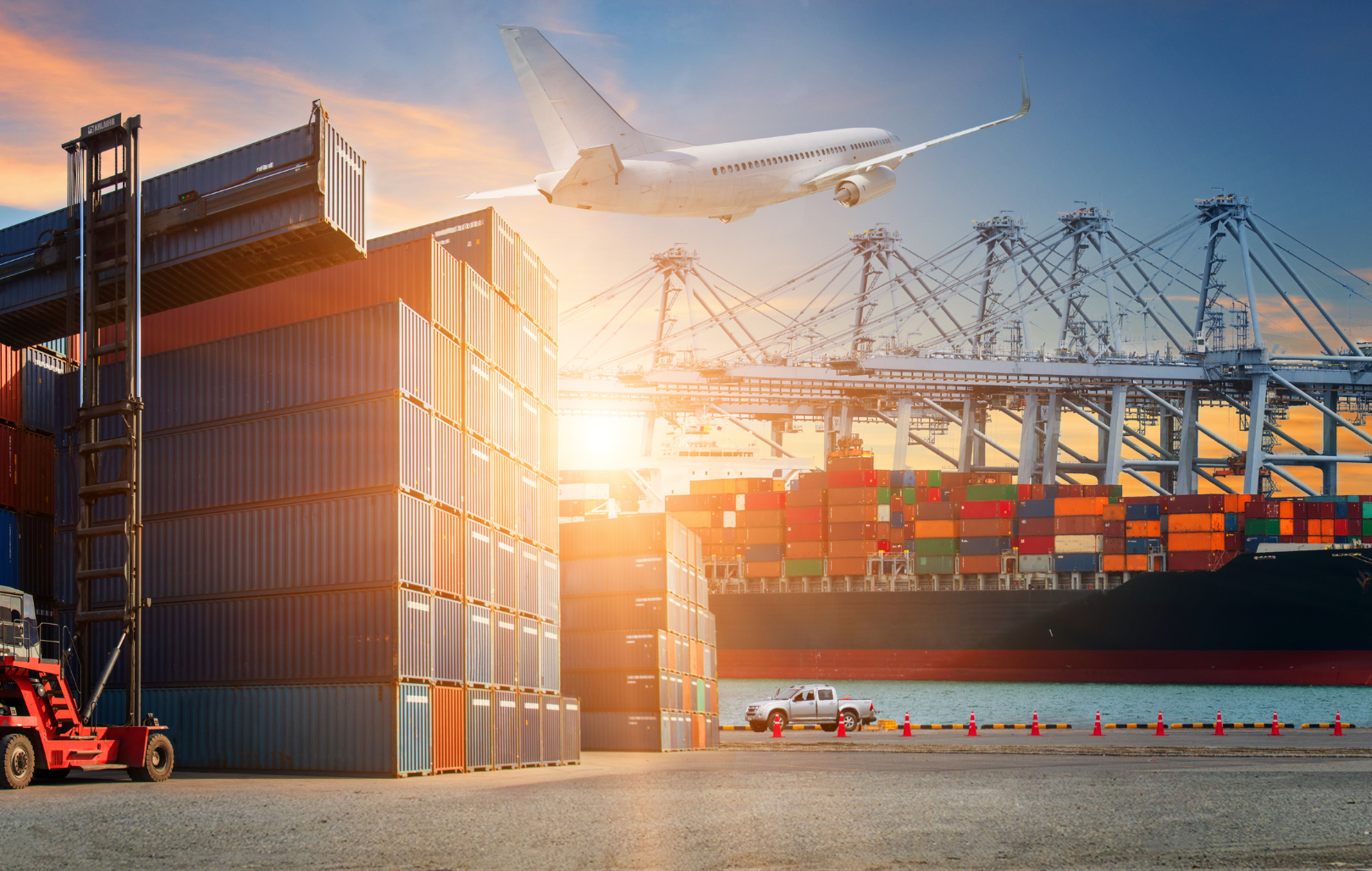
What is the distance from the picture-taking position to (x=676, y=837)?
460 inches

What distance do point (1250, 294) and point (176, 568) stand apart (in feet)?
224

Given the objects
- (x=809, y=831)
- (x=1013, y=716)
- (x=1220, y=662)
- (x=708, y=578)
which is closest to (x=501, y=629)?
(x=809, y=831)

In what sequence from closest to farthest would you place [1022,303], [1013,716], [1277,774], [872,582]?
[1277,774], [1013,716], [872,582], [1022,303]

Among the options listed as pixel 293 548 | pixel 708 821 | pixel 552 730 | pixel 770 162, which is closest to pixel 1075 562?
pixel 770 162

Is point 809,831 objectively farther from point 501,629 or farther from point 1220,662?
point 1220,662

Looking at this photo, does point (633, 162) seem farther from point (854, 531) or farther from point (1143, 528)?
point (1143, 528)

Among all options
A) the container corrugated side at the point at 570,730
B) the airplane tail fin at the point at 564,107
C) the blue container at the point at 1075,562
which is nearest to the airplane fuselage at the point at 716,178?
the airplane tail fin at the point at 564,107

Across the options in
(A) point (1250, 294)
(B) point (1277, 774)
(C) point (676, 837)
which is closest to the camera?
(C) point (676, 837)

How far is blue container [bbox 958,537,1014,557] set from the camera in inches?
2459

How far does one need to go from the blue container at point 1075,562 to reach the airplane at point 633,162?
91.2 feet

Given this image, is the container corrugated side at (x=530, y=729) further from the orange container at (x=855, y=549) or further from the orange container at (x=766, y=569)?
the orange container at (x=766, y=569)

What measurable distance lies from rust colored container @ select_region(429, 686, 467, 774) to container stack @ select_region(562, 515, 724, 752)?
9510 mm

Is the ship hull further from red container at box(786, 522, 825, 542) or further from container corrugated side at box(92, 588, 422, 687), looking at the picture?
container corrugated side at box(92, 588, 422, 687)

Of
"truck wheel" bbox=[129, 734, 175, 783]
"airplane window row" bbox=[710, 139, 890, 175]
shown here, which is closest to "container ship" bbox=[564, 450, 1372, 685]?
"airplane window row" bbox=[710, 139, 890, 175]
